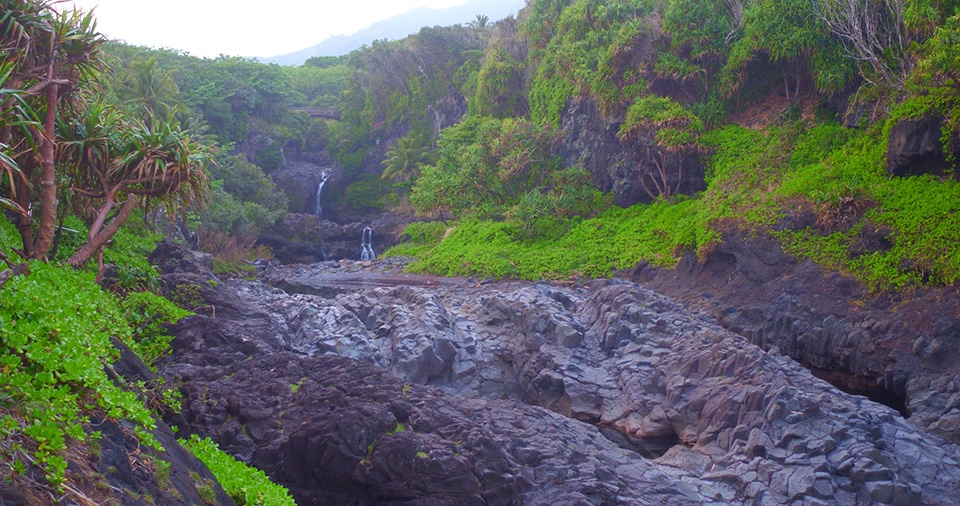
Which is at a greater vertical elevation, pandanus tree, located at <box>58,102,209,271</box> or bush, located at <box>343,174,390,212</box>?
pandanus tree, located at <box>58,102,209,271</box>

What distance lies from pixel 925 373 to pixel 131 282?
16.7m

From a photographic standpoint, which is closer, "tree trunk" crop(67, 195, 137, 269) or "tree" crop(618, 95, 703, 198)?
"tree trunk" crop(67, 195, 137, 269)

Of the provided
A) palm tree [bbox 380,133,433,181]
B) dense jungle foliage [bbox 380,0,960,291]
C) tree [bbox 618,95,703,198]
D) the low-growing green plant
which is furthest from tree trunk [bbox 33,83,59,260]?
palm tree [bbox 380,133,433,181]

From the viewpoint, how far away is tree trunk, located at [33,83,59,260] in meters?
10.2

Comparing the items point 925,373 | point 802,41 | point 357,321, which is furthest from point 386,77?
point 925,373

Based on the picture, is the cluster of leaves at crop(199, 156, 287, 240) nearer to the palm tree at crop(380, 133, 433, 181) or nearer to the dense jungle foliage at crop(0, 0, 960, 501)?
the dense jungle foliage at crop(0, 0, 960, 501)

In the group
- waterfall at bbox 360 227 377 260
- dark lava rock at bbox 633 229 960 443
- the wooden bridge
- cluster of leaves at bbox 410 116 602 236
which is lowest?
waterfall at bbox 360 227 377 260

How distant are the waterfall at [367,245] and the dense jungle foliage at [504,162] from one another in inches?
134

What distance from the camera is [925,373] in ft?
44.7

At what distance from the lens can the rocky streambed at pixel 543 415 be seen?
886 centimetres

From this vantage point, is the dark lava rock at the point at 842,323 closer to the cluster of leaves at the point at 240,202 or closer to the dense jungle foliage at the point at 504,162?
the dense jungle foliage at the point at 504,162

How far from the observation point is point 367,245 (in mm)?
42656

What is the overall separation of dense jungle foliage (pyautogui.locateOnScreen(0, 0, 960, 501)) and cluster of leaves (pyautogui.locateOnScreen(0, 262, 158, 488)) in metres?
0.02

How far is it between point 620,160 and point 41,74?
23726 mm
